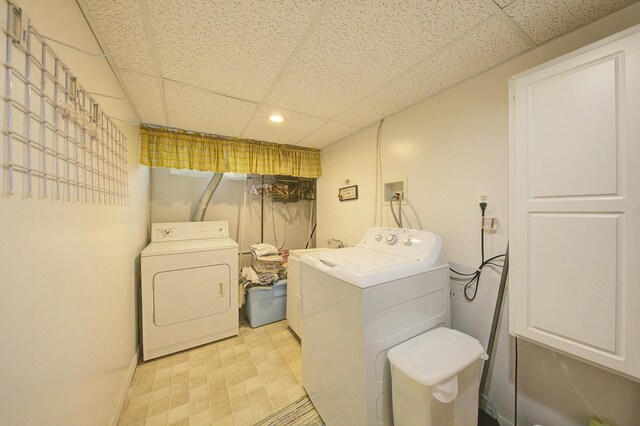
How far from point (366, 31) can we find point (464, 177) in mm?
1124

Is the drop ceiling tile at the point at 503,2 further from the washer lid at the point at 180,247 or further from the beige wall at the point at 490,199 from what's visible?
the washer lid at the point at 180,247

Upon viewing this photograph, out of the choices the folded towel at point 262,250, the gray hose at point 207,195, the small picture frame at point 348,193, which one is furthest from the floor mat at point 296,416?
the gray hose at point 207,195

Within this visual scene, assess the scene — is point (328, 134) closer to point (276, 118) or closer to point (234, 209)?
point (276, 118)

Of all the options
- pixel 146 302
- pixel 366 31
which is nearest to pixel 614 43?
pixel 366 31

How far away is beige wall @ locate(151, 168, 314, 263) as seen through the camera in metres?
2.69

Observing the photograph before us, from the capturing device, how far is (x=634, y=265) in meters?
0.78

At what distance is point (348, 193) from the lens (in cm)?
264

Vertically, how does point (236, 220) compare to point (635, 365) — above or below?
above

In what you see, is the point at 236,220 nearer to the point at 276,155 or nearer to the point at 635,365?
the point at 276,155

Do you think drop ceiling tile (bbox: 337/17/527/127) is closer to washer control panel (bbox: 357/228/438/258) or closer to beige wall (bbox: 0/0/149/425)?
washer control panel (bbox: 357/228/438/258)

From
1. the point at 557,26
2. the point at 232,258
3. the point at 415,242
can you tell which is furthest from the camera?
the point at 232,258

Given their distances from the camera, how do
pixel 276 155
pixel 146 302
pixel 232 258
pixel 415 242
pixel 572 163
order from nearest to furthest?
1. pixel 572 163
2. pixel 415 242
3. pixel 146 302
4. pixel 232 258
5. pixel 276 155

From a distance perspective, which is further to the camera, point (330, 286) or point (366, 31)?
point (330, 286)

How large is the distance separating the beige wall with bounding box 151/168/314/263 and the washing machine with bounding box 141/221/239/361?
413 millimetres
